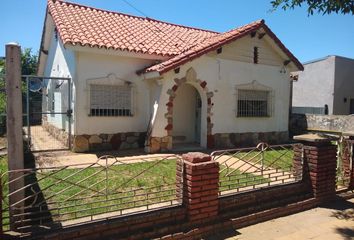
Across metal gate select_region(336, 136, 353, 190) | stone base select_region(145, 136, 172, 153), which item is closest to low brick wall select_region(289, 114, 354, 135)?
stone base select_region(145, 136, 172, 153)

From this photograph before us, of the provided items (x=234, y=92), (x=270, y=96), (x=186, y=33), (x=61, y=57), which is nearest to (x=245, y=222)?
(x=234, y=92)

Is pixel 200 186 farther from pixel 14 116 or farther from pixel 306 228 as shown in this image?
pixel 14 116

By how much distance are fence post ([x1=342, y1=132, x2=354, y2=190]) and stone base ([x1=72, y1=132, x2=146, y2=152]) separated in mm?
6513

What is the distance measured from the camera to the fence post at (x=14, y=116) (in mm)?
3787

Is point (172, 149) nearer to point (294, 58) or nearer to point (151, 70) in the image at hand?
point (151, 70)

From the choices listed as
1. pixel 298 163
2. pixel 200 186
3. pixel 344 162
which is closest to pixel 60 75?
pixel 200 186

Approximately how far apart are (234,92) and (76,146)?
5.99m

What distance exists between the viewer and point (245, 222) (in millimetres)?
4719

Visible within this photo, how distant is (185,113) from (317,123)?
852cm

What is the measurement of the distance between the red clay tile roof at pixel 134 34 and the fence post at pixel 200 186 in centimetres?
546

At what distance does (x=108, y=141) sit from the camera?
408 inches

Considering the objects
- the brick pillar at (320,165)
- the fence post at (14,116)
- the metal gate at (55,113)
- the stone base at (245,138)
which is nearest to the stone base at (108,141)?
the metal gate at (55,113)

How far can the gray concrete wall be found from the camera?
2455 cm

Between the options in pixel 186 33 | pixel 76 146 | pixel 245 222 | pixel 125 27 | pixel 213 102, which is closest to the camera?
pixel 245 222
